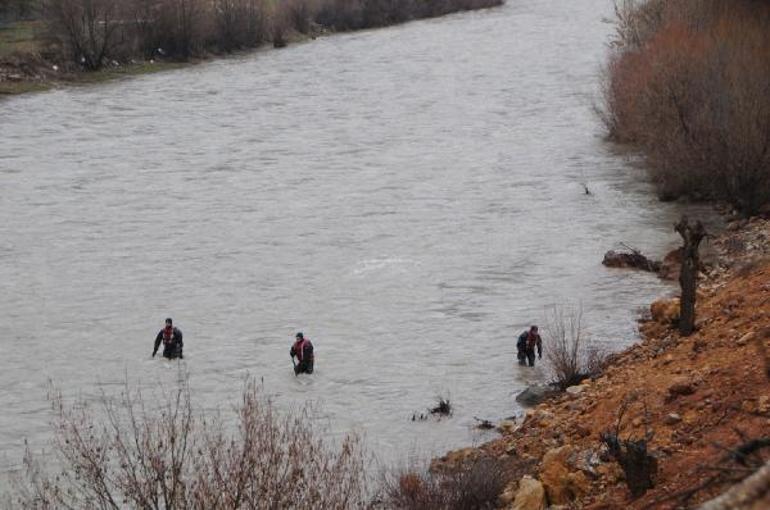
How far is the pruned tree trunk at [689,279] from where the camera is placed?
17750 millimetres

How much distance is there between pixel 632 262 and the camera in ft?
83.4

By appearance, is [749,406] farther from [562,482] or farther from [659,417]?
[562,482]

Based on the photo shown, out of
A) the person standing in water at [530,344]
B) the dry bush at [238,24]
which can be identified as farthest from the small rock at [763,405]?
the dry bush at [238,24]

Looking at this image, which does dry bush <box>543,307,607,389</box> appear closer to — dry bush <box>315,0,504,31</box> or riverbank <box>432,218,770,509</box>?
riverbank <box>432,218,770,509</box>

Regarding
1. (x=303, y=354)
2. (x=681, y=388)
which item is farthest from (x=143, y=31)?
(x=681, y=388)

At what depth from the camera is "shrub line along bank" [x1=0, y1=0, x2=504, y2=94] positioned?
54656 millimetres

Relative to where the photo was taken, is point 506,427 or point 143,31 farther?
point 143,31

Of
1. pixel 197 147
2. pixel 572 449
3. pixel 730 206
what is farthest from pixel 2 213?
pixel 572 449

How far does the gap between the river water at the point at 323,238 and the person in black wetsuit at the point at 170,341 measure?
0.25 meters

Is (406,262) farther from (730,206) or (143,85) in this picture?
(143,85)

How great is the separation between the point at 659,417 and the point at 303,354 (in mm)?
7585

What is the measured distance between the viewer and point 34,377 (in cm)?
1978

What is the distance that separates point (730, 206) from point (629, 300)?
307 inches

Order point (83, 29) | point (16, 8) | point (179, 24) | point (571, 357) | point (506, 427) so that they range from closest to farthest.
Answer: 1. point (506, 427)
2. point (571, 357)
3. point (83, 29)
4. point (179, 24)
5. point (16, 8)
